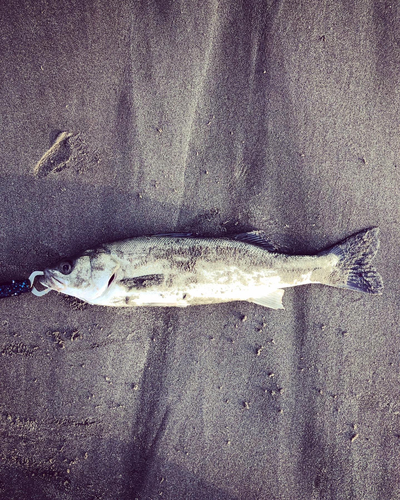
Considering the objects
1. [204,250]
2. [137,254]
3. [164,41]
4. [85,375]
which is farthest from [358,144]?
[85,375]

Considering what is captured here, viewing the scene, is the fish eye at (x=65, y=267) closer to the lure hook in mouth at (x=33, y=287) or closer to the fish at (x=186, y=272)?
the fish at (x=186, y=272)

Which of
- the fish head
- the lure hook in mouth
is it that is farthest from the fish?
the lure hook in mouth

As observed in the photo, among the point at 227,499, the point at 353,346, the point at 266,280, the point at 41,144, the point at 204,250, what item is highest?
the point at 41,144

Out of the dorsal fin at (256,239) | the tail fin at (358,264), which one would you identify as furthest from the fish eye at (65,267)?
the tail fin at (358,264)

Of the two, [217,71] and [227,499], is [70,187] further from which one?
[227,499]

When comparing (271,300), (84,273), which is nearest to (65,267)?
(84,273)

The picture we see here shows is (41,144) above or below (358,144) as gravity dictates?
below

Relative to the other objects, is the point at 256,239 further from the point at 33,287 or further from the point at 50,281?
the point at 33,287
